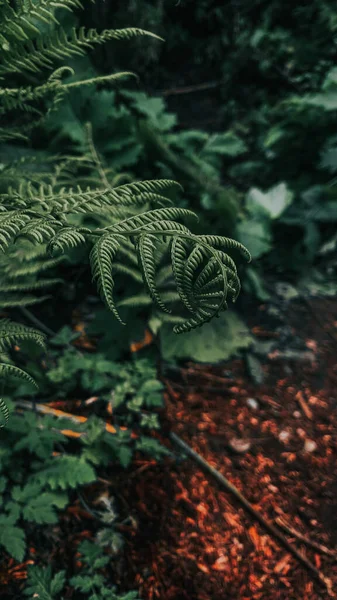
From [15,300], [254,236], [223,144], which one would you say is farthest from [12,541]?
[223,144]

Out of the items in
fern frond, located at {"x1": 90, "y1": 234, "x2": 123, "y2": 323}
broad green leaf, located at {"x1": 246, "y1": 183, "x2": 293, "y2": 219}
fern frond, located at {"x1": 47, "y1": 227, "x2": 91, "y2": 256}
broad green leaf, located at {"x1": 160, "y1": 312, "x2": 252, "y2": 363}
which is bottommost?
broad green leaf, located at {"x1": 160, "y1": 312, "x2": 252, "y2": 363}

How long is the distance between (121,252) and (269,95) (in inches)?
117

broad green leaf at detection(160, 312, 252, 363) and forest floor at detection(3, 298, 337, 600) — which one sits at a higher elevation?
broad green leaf at detection(160, 312, 252, 363)

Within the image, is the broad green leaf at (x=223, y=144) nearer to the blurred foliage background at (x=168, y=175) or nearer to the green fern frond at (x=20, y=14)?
the blurred foliage background at (x=168, y=175)

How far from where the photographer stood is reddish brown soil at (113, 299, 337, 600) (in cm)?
161

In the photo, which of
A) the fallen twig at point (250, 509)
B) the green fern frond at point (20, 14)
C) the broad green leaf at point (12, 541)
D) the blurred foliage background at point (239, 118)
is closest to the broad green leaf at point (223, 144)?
the blurred foliage background at point (239, 118)

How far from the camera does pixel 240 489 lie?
75.5 inches

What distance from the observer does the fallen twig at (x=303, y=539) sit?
1.73m

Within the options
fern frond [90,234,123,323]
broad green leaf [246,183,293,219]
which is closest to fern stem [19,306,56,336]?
fern frond [90,234,123,323]

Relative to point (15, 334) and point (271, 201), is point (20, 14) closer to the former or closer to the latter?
point (15, 334)

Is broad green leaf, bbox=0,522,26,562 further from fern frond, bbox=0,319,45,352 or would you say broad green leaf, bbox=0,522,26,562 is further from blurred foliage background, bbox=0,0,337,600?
fern frond, bbox=0,319,45,352

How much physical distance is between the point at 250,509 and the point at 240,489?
3.9 inches

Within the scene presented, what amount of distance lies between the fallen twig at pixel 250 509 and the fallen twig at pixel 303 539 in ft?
0.12

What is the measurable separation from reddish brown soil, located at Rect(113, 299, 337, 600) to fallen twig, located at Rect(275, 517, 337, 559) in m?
0.02
